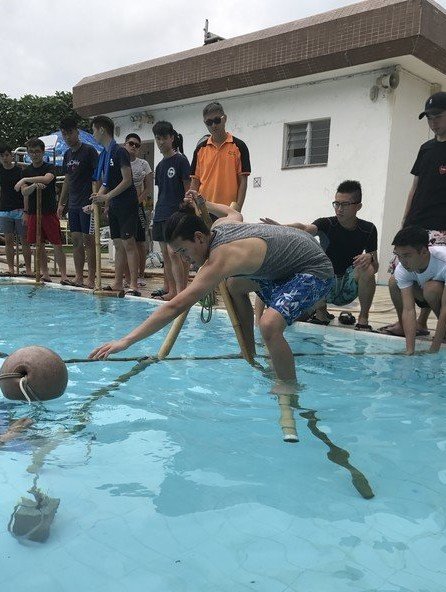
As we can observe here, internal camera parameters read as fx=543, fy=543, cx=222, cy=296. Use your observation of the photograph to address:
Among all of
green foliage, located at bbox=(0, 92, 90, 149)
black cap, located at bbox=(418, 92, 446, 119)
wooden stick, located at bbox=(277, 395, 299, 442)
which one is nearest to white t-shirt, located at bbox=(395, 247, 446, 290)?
black cap, located at bbox=(418, 92, 446, 119)

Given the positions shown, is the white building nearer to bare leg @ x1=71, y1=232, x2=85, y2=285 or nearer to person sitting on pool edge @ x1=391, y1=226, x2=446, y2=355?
bare leg @ x1=71, y1=232, x2=85, y2=285

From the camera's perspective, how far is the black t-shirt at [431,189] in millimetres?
4879

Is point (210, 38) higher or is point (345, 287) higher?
point (210, 38)

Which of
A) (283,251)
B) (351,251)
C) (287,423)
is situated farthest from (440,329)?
(287,423)

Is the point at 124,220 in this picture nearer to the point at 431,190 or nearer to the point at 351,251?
the point at 351,251

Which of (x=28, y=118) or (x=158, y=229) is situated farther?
(x=28, y=118)

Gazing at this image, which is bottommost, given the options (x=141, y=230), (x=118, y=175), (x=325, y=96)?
(x=141, y=230)

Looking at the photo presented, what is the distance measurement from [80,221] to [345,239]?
398 cm

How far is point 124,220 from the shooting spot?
23.6 feet

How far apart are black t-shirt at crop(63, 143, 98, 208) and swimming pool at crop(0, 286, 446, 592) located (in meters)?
4.22

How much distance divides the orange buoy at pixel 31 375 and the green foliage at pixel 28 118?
31.7 m

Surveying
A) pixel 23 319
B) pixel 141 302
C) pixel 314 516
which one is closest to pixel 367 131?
pixel 141 302

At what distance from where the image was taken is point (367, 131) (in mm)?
9844

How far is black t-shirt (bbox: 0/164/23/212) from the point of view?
8.82 m
